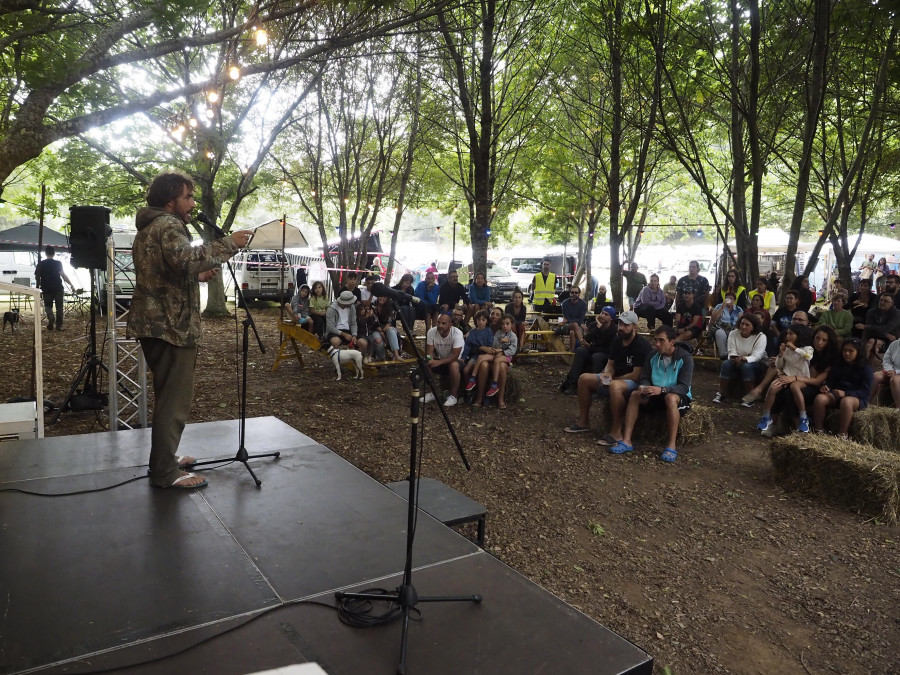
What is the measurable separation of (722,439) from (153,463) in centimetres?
532

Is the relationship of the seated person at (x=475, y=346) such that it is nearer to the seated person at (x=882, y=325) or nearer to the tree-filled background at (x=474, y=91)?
the tree-filled background at (x=474, y=91)

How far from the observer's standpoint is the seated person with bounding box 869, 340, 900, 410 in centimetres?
640

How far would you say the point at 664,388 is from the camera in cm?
568

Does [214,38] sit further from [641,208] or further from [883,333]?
[641,208]

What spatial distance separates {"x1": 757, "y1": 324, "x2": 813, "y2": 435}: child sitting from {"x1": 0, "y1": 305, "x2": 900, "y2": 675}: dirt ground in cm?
30

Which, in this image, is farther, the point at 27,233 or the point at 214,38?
the point at 27,233

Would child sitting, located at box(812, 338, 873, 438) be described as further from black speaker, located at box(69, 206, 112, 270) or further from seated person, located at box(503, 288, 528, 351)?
black speaker, located at box(69, 206, 112, 270)

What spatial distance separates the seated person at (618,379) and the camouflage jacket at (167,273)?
13.2ft

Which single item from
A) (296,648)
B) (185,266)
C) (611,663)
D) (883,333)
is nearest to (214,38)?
(185,266)

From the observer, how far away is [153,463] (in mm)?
3348

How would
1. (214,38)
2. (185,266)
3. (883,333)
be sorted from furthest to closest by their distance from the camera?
(883,333)
(214,38)
(185,266)

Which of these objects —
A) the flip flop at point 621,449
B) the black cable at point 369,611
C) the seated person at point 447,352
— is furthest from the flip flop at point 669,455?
the black cable at point 369,611

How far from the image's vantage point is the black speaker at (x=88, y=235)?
5.73 m

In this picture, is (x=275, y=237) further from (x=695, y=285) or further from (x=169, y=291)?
(x=169, y=291)
